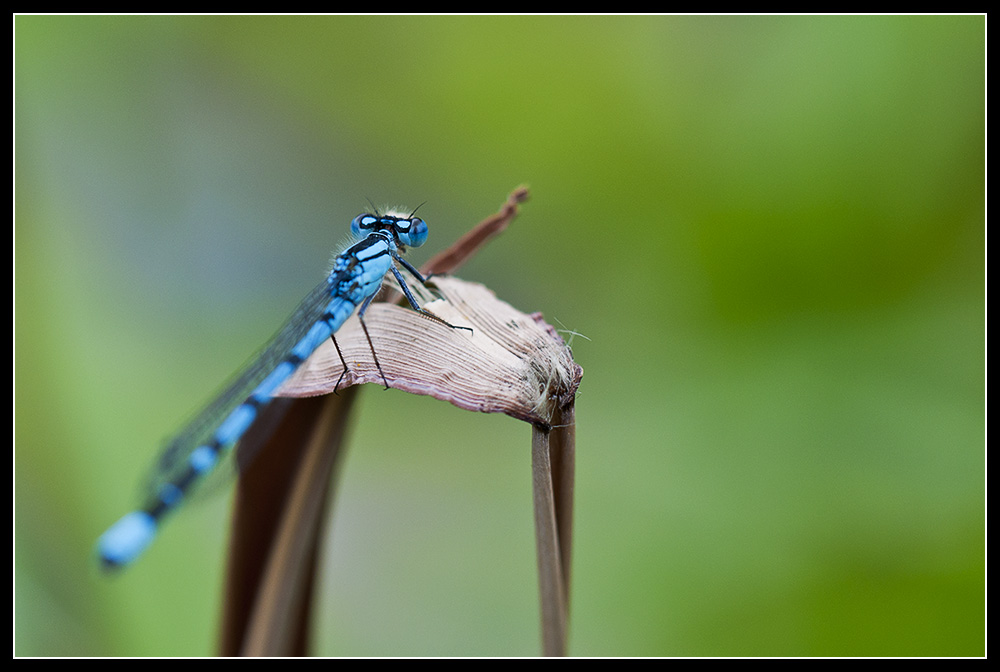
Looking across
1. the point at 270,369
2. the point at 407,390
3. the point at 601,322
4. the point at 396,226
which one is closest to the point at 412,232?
the point at 396,226

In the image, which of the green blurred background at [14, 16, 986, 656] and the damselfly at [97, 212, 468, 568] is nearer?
the damselfly at [97, 212, 468, 568]

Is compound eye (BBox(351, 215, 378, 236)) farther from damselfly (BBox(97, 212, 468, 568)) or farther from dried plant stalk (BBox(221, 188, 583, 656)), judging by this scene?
dried plant stalk (BBox(221, 188, 583, 656))

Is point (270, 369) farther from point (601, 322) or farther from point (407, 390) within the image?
point (601, 322)

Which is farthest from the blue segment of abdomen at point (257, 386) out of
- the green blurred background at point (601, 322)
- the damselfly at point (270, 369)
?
the green blurred background at point (601, 322)

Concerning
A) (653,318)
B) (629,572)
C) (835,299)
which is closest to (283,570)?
(629,572)

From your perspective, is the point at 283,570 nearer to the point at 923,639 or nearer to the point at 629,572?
the point at 629,572

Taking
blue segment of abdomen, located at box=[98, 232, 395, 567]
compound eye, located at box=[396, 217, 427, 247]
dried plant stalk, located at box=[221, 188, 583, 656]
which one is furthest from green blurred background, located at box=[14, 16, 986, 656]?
dried plant stalk, located at box=[221, 188, 583, 656]

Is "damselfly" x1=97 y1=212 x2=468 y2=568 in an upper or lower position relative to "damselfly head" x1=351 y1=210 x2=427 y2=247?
lower

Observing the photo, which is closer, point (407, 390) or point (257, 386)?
point (407, 390)
